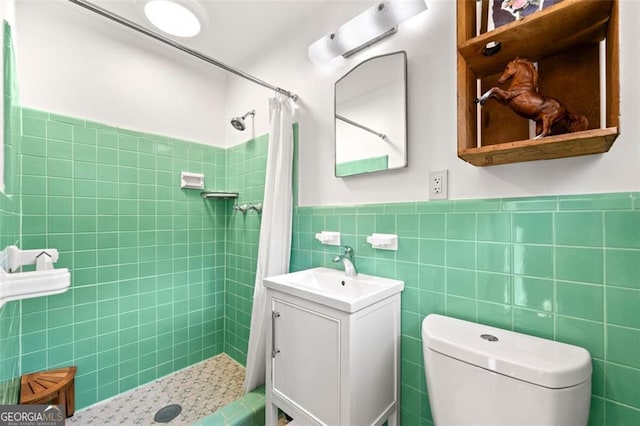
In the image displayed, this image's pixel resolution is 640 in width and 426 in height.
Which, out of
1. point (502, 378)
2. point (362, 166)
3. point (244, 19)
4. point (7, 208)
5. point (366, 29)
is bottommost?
point (502, 378)

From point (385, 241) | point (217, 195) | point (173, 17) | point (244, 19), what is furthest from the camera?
point (217, 195)

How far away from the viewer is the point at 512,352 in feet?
2.60

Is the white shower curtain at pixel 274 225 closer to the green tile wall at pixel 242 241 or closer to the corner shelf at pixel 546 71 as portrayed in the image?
the green tile wall at pixel 242 241

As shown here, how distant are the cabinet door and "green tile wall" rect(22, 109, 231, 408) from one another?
1169mm

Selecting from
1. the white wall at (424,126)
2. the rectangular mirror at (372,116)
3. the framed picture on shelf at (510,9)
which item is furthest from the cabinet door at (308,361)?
the framed picture on shelf at (510,9)

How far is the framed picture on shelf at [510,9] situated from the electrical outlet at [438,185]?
0.53 meters

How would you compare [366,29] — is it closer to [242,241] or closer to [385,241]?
[385,241]

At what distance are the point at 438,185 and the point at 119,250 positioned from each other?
2.01 m

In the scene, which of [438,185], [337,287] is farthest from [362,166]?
[337,287]

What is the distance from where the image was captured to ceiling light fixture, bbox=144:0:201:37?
1.40 meters

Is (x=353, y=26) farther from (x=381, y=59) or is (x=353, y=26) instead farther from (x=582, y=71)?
(x=582, y=71)

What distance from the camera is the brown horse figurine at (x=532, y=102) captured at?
32.7 inches

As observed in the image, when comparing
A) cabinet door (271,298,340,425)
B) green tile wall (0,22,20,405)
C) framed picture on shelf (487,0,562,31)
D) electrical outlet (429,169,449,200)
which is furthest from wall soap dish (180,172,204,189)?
framed picture on shelf (487,0,562,31)

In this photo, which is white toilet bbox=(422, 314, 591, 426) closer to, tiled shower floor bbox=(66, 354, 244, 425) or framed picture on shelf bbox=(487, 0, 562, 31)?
framed picture on shelf bbox=(487, 0, 562, 31)
